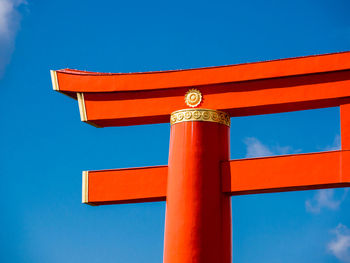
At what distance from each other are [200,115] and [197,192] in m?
1.37

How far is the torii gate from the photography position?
1374 cm

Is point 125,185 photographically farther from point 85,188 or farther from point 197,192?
point 197,192

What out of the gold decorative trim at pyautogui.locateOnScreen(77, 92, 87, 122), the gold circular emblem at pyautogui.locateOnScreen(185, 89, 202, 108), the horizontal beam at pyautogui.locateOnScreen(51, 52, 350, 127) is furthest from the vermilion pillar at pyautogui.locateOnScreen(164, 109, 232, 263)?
the gold decorative trim at pyautogui.locateOnScreen(77, 92, 87, 122)

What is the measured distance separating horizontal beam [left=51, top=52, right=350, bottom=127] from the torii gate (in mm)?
18

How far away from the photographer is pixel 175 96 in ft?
48.5

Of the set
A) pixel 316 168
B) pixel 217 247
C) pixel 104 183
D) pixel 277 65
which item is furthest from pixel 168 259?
pixel 277 65

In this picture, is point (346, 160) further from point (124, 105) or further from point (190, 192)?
point (124, 105)

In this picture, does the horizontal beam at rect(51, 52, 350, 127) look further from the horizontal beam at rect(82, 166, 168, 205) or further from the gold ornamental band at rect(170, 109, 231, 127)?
the horizontal beam at rect(82, 166, 168, 205)

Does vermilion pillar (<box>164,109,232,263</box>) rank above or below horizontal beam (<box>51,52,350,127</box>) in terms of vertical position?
below

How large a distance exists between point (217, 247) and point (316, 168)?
2.12 metres

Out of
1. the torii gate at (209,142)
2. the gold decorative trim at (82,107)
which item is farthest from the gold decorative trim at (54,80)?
the torii gate at (209,142)

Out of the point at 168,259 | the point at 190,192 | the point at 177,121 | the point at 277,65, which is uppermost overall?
the point at 277,65

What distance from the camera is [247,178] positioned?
1403 centimetres

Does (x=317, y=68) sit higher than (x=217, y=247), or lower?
higher
